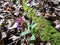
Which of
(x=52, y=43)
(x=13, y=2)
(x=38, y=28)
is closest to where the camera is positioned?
(x=52, y=43)

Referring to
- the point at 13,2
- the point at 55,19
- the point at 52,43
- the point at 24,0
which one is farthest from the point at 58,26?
the point at 13,2

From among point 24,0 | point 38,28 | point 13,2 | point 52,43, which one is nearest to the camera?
point 52,43

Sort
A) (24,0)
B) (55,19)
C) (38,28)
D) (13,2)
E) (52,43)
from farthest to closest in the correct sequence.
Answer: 1. (13,2)
2. (24,0)
3. (55,19)
4. (38,28)
5. (52,43)

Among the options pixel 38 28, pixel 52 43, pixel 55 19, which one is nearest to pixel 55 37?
pixel 52 43

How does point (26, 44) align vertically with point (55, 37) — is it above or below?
below

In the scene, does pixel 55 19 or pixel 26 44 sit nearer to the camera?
pixel 26 44

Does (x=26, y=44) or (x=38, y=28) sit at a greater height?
(x=38, y=28)

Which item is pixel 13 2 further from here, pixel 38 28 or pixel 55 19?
pixel 38 28

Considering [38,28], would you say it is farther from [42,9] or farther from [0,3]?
[0,3]

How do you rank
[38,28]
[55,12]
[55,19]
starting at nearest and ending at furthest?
[38,28], [55,19], [55,12]
